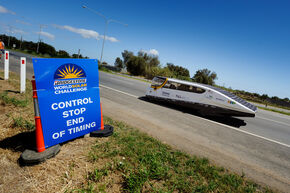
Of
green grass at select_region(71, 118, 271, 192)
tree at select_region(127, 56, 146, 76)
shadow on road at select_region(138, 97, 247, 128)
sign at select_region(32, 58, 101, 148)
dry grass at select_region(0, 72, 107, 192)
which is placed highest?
tree at select_region(127, 56, 146, 76)

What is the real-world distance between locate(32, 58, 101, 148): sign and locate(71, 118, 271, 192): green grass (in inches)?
26.1

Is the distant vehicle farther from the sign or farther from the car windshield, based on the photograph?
the sign

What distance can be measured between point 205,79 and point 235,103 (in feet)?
220

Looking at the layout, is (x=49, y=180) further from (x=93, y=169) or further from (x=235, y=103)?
(x=235, y=103)

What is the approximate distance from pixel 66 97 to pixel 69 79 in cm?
37

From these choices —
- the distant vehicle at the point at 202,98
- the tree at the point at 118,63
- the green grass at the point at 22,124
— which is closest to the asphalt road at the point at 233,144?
the distant vehicle at the point at 202,98

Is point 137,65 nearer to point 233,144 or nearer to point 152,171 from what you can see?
point 233,144

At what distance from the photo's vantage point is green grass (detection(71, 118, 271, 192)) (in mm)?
2643

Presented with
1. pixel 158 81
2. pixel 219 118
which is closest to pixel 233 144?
pixel 219 118

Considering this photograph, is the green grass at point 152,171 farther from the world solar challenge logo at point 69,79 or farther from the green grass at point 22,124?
the green grass at point 22,124

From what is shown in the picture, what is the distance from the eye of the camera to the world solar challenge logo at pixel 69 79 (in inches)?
119

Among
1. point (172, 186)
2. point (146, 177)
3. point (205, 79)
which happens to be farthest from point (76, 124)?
point (205, 79)

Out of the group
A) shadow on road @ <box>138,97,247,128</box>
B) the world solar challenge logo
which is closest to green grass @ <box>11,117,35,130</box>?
the world solar challenge logo

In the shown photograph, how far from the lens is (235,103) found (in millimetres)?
7312
